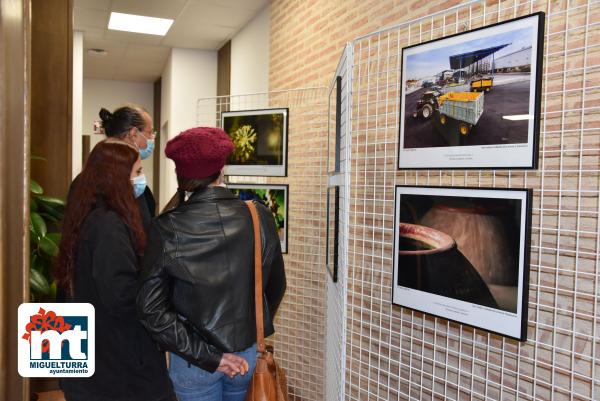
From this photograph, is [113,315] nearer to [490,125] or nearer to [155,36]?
[490,125]

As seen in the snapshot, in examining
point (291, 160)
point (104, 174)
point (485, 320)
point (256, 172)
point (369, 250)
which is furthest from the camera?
point (291, 160)

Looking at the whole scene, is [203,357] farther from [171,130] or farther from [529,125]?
[171,130]

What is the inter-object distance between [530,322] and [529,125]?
78 centimetres

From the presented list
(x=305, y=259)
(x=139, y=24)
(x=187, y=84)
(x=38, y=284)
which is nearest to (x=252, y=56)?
(x=139, y=24)

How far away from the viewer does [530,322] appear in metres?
1.77

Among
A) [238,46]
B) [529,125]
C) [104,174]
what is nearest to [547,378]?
[529,125]

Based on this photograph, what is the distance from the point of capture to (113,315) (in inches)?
66.7

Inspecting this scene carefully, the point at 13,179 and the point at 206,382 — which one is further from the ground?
the point at 13,179

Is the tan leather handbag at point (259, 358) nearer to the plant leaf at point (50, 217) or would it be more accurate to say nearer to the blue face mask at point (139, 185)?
the blue face mask at point (139, 185)

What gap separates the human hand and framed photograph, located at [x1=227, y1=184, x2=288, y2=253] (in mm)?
1632

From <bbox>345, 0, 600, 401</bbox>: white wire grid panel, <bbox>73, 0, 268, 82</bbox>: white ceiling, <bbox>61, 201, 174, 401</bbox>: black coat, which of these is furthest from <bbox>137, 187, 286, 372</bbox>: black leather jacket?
<bbox>73, 0, 268, 82</bbox>: white ceiling

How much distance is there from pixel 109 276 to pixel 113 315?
153 mm

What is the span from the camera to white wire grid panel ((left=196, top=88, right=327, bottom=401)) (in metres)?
3.39

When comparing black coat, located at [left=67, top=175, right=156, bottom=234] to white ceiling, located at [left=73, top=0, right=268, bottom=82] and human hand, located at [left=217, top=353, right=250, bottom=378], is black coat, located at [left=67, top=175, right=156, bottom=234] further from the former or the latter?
white ceiling, located at [left=73, top=0, right=268, bottom=82]
